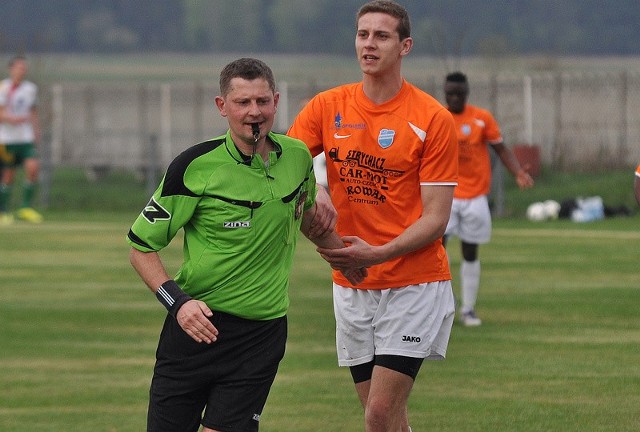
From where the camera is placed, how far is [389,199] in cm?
753

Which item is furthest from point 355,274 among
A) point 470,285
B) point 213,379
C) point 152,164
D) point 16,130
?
point 152,164

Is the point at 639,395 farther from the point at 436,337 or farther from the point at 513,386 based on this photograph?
the point at 436,337

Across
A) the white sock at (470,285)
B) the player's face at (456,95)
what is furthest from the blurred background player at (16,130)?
the white sock at (470,285)

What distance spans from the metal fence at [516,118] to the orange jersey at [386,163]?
893 inches

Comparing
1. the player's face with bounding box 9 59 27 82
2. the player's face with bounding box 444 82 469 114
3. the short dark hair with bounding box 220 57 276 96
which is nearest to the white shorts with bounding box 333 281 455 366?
the short dark hair with bounding box 220 57 276 96

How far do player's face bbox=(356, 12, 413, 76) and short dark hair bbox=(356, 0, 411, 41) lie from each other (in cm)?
2

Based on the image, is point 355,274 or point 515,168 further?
point 515,168

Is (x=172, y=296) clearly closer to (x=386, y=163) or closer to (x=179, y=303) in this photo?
(x=179, y=303)

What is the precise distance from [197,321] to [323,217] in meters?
1.05

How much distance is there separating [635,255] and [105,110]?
37.6 metres

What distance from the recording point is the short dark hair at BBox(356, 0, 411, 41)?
751 centimetres

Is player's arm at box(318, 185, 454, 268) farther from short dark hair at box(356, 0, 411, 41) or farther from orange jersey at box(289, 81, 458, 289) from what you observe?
short dark hair at box(356, 0, 411, 41)

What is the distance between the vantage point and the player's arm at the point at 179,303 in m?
6.31

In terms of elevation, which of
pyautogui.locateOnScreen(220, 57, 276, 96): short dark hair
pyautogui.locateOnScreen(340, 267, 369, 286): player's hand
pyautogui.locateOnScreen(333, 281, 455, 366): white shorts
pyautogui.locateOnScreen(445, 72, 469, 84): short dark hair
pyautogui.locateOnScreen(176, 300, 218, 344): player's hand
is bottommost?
pyautogui.locateOnScreen(333, 281, 455, 366): white shorts
